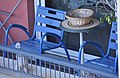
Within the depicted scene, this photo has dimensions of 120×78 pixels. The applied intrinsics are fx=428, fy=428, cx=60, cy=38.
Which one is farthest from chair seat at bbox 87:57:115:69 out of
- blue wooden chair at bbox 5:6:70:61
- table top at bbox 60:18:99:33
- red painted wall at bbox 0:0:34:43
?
red painted wall at bbox 0:0:34:43

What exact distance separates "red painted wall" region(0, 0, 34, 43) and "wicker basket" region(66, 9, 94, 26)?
0.99 m

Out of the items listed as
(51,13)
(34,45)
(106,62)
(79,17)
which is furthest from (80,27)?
(51,13)

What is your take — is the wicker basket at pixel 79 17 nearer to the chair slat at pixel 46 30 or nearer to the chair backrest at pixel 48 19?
the chair backrest at pixel 48 19

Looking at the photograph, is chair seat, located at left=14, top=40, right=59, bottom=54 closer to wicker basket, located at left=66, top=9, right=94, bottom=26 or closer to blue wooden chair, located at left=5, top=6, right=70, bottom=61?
blue wooden chair, located at left=5, top=6, right=70, bottom=61

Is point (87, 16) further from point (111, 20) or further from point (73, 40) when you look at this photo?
point (73, 40)

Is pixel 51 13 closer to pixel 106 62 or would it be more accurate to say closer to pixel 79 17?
pixel 79 17

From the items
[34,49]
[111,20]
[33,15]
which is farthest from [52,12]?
[111,20]

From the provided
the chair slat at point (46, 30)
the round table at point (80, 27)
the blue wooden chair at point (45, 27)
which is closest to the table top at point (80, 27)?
the round table at point (80, 27)

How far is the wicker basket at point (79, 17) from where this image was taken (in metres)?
4.69

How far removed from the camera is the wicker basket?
15.4ft

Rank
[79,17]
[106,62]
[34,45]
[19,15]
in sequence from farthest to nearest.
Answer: [19,15], [34,45], [79,17], [106,62]

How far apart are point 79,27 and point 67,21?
0.28 meters

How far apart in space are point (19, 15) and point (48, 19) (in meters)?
0.67

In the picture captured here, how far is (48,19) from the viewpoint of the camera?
209 inches
